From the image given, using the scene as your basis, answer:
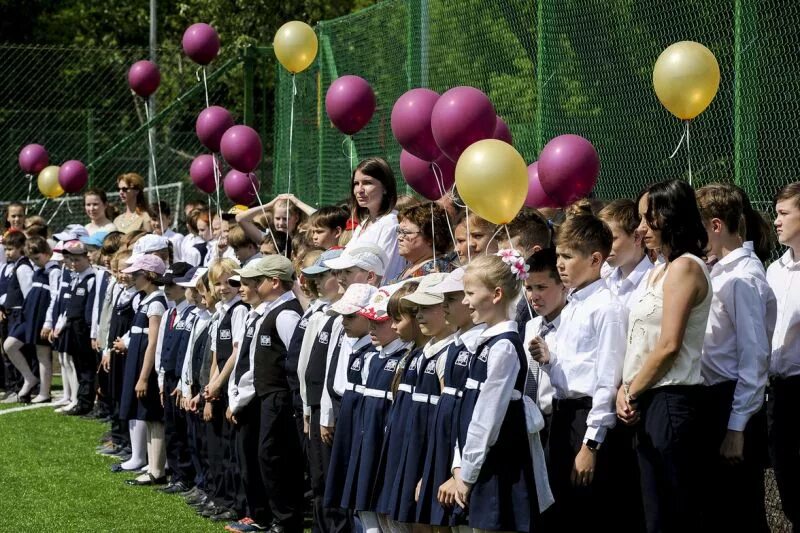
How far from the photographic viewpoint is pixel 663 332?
514cm

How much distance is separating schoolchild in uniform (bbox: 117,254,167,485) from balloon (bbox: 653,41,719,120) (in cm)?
510

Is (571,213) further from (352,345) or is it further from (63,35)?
(63,35)

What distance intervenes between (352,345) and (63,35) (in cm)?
3157

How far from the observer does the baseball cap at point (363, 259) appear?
22.6 ft

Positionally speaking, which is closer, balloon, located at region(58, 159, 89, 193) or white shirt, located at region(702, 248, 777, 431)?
white shirt, located at region(702, 248, 777, 431)

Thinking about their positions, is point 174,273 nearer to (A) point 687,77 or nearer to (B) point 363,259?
(B) point 363,259

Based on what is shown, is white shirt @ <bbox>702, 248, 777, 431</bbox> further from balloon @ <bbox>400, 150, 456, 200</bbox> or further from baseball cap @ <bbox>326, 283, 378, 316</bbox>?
balloon @ <bbox>400, 150, 456, 200</bbox>

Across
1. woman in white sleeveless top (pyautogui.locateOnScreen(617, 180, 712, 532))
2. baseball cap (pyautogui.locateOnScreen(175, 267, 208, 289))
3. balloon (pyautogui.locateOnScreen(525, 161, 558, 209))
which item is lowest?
woman in white sleeveless top (pyautogui.locateOnScreen(617, 180, 712, 532))

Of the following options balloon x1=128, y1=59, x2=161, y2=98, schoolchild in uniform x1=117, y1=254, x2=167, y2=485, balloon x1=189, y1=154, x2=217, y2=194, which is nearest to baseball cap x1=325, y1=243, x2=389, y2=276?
schoolchild in uniform x1=117, y1=254, x2=167, y2=485

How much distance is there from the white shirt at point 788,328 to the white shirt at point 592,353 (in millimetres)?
942

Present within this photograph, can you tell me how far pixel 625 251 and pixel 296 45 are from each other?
490 centimetres

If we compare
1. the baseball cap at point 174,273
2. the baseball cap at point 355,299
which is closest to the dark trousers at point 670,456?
the baseball cap at point 355,299

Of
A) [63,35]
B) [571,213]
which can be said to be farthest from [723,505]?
[63,35]

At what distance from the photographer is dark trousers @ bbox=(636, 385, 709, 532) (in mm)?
5211
